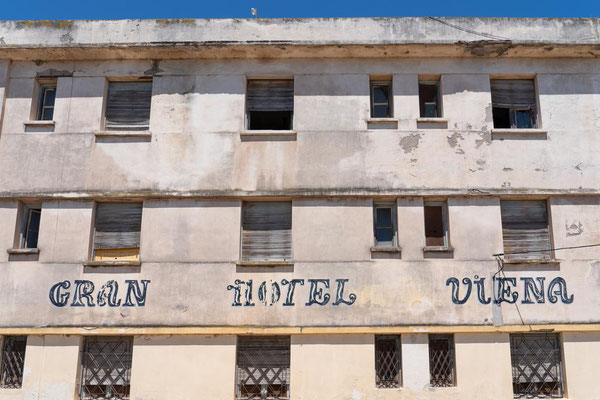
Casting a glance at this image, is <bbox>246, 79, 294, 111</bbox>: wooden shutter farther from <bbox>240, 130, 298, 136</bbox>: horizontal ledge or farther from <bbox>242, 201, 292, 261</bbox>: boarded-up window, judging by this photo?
<bbox>242, 201, 292, 261</bbox>: boarded-up window

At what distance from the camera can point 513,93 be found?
45.9ft

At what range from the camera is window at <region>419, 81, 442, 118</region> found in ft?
45.7

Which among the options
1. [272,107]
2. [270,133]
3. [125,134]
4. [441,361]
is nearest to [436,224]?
[441,361]

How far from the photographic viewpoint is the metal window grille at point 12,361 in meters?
12.6

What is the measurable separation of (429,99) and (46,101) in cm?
885

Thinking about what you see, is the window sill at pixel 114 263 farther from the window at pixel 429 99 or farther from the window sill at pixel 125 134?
the window at pixel 429 99

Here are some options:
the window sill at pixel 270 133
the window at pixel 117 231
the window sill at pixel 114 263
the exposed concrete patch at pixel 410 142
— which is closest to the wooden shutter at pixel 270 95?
the window sill at pixel 270 133

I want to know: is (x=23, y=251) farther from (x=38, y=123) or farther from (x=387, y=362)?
(x=387, y=362)

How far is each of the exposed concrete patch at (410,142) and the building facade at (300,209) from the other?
0.04 m

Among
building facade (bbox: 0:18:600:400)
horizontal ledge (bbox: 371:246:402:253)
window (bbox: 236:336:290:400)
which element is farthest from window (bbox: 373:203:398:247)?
window (bbox: 236:336:290:400)

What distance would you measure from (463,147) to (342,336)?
16.0ft

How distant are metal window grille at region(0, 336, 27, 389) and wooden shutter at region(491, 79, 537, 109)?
1153cm

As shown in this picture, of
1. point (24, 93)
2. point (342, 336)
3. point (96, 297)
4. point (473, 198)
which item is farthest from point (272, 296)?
point (24, 93)

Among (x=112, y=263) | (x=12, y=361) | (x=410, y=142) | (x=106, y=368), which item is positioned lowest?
(x=106, y=368)
